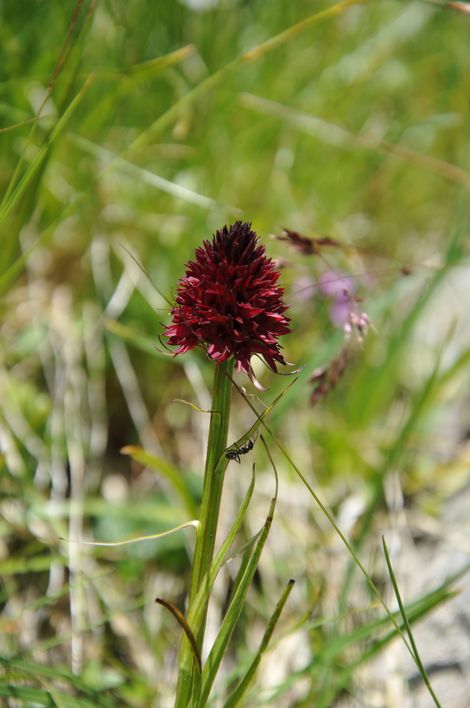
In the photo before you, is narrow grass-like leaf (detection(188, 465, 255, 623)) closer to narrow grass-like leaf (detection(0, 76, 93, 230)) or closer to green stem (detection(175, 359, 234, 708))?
green stem (detection(175, 359, 234, 708))

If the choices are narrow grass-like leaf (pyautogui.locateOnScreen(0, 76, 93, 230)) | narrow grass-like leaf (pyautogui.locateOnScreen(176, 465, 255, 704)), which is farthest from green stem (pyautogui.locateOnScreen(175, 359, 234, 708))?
narrow grass-like leaf (pyautogui.locateOnScreen(0, 76, 93, 230))

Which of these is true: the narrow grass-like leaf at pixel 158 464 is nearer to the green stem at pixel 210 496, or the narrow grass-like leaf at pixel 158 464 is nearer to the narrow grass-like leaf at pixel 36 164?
the green stem at pixel 210 496

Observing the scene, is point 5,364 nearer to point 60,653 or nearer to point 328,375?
point 60,653

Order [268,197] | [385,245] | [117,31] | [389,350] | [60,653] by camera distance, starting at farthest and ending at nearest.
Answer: [385,245]
[268,197]
[117,31]
[389,350]
[60,653]

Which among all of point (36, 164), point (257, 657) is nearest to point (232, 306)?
point (257, 657)

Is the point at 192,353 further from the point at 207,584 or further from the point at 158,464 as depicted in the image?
the point at 207,584

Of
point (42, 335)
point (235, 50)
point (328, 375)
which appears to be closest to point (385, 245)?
point (235, 50)
